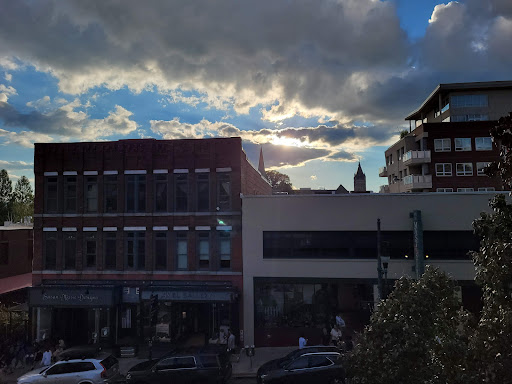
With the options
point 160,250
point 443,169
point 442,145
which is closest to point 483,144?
point 442,145

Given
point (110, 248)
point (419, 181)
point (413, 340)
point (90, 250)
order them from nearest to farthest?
1. point (413, 340)
2. point (110, 248)
3. point (90, 250)
4. point (419, 181)

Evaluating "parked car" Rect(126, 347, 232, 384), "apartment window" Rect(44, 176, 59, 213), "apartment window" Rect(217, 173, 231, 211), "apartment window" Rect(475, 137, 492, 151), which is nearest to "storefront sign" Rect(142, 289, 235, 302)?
"apartment window" Rect(217, 173, 231, 211)

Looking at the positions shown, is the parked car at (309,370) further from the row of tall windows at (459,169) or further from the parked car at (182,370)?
the row of tall windows at (459,169)

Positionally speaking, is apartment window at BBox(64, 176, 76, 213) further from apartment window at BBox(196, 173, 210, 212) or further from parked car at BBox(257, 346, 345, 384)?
parked car at BBox(257, 346, 345, 384)

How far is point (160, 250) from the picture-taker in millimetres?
22797

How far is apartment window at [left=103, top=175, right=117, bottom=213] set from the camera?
2342cm

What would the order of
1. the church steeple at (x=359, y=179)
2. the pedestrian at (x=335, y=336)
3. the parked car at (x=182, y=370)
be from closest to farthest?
the parked car at (x=182, y=370), the pedestrian at (x=335, y=336), the church steeple at (x=359, y=179)

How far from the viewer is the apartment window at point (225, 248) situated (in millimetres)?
22328

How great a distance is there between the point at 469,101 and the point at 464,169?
1087 cm

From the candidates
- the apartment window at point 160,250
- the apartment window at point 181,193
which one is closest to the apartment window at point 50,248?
the apartment window at point 160,250

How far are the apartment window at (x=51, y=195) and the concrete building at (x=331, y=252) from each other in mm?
12679

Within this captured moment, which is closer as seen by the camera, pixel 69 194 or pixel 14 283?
pixel 69 194

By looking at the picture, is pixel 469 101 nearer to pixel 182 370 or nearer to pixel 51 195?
pixel 182 370

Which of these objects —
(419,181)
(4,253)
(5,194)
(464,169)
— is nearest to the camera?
(4,253)
